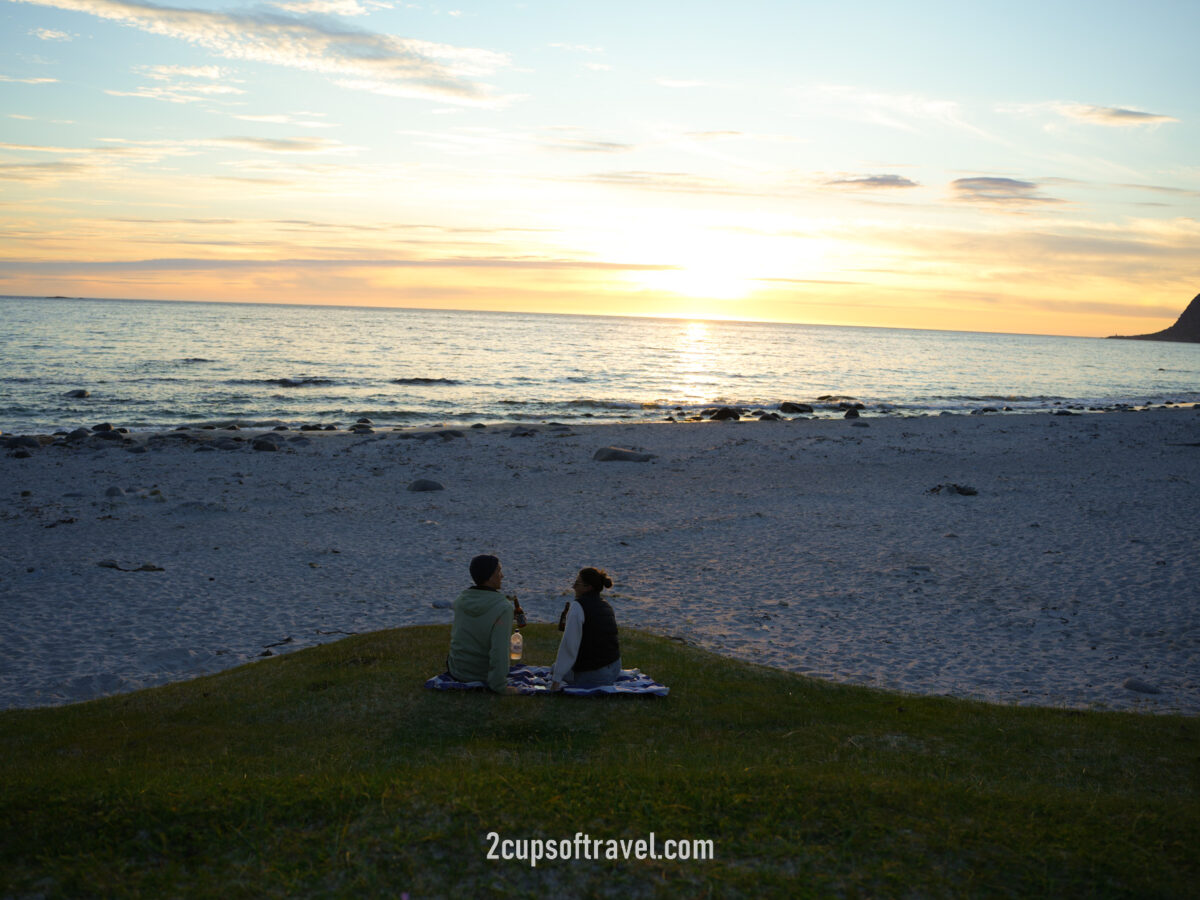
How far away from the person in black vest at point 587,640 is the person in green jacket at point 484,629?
1.92ft

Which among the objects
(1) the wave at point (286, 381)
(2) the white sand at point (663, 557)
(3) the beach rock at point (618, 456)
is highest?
(1) the wave at point (286, 381)

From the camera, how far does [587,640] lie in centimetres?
821

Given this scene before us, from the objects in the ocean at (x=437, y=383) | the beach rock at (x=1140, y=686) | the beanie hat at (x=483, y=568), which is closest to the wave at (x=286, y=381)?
the ocean at (x=437, y=383)

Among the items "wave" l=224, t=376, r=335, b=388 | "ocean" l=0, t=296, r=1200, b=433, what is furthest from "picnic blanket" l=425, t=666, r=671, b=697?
"wave" l=224, t=376, r=335, b=388

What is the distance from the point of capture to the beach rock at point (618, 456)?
95.3 ft

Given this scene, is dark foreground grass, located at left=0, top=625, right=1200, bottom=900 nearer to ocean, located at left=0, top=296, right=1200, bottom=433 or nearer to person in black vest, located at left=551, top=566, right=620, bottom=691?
person in black vest, located at left=551, top=566, right=620, bottom=691

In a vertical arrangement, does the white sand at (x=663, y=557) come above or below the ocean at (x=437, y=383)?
below

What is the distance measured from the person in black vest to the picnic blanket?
0.09 metres

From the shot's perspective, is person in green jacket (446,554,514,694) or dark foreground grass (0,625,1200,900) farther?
person in green jacket (446,554,514,694)

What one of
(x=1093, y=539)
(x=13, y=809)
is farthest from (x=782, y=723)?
(x=1093, y=539)

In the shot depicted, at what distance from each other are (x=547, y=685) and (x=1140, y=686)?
7776mm

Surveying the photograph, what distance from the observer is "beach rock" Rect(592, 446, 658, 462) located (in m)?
29.0

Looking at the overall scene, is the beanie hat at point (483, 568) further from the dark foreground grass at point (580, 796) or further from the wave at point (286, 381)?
the wave at point (286, 381)

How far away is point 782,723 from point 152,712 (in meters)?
6.37
